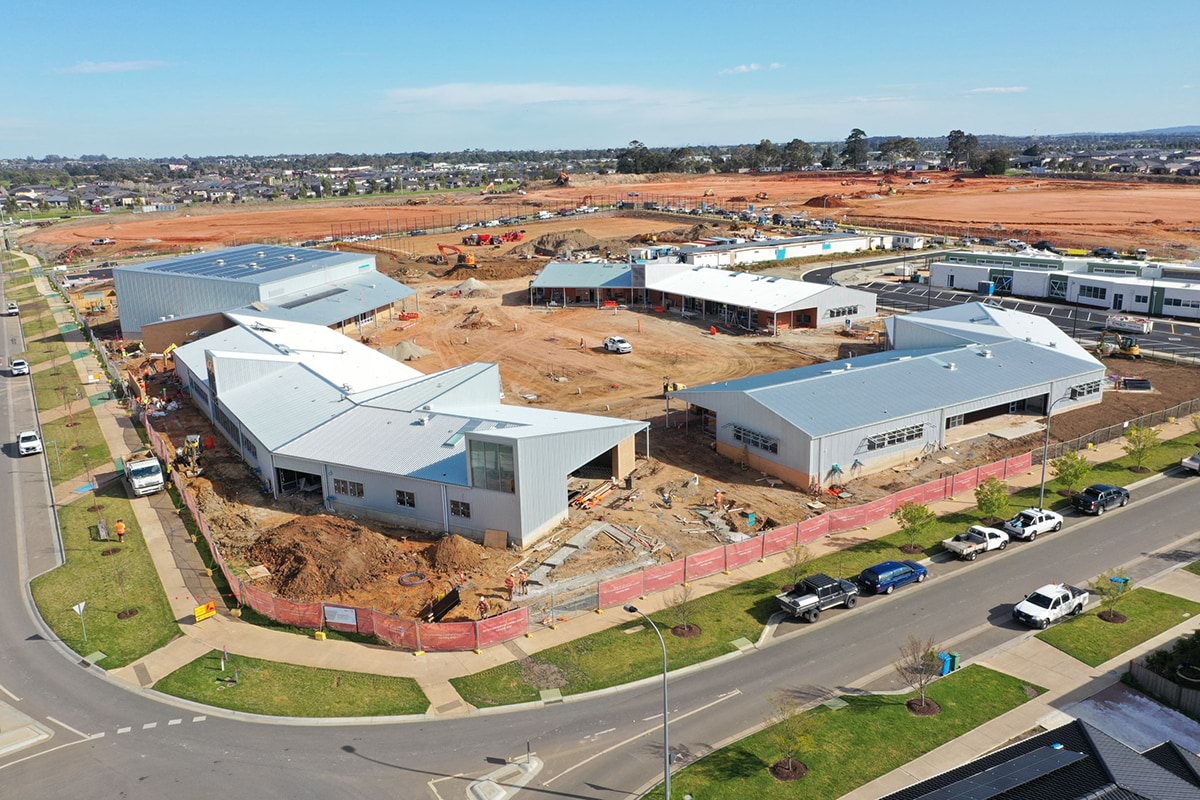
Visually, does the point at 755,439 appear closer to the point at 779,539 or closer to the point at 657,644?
the point at 779,539

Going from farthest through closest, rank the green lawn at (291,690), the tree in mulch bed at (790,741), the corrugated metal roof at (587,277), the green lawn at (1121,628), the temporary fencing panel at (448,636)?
the corrugated metal roof at (587,277) < the temporary fencing panel at (448,636) < the green lawn at (1121,628) < the green lawn at (291,690) < the tree in mulch bed at (790,741)

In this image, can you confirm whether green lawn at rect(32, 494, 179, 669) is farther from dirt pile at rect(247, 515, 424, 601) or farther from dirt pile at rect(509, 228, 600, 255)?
dirt pile at rect(509, 228, 600, 255)

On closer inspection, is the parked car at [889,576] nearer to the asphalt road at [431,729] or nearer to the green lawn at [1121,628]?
the asphalt road at [431,729]

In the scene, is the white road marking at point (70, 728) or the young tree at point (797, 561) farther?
the young tree at point (797, 561)

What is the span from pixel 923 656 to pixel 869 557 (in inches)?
445

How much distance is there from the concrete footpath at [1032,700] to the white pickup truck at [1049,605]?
0.73 m

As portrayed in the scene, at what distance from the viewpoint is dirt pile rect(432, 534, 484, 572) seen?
39719 millimetres

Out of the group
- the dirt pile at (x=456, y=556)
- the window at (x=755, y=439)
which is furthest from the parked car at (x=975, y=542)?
the dirt pile at (x=456, y=556)

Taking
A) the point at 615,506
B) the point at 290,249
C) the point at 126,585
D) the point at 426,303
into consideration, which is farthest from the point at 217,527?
the point at 290,249

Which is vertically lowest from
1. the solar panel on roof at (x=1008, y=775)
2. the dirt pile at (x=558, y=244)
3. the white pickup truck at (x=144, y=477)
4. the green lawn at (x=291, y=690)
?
the green lawn at (x=291, y=690)

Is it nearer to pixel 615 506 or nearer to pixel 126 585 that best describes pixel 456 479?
pixel 615 506

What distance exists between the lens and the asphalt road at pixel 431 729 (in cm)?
2642

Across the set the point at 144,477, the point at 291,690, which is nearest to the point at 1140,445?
the point at 291,690

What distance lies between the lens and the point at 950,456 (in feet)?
175
